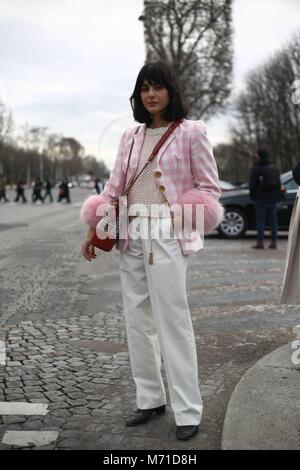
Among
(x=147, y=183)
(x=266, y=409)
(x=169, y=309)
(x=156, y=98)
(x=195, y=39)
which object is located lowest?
(x=266, y=409)

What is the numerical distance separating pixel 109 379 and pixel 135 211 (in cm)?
147

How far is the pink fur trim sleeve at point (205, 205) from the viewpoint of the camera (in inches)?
129

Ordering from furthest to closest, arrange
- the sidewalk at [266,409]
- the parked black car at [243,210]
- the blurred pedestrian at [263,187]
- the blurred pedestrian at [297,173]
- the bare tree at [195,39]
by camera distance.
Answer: the bare tree at [195,39] → the parked black car at [243,210] → the blurred pedestrian at [263,187] → the blurred pedestrian at [297,173] → the sidewalk at [266,409]

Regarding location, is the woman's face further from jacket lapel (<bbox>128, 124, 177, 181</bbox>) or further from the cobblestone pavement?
the cobblestone pavement

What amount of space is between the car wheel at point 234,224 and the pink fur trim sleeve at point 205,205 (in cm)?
1105

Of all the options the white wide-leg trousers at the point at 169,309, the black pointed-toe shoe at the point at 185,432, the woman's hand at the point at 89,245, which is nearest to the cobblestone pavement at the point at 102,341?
the black pointed-toe shoe at the point at 185,432

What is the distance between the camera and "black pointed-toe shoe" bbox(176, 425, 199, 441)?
3283mm

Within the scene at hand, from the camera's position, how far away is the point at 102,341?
5414mm

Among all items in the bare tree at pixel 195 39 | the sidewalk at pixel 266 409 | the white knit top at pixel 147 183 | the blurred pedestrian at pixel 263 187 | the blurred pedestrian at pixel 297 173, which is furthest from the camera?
the bare tree at pixel 195 39

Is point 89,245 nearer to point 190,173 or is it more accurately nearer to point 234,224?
point 190,173

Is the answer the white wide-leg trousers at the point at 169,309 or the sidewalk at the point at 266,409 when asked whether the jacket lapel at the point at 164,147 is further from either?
the sidewalk at the point at 266,409

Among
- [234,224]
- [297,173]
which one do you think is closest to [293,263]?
[297,173]

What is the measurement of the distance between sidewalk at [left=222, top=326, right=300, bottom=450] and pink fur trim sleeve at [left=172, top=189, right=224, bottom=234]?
1.02m

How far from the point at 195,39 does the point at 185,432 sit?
37918 millimetres
